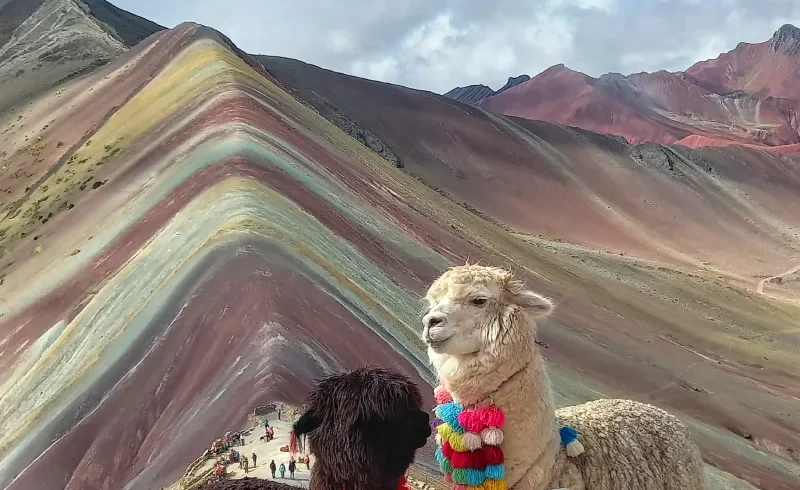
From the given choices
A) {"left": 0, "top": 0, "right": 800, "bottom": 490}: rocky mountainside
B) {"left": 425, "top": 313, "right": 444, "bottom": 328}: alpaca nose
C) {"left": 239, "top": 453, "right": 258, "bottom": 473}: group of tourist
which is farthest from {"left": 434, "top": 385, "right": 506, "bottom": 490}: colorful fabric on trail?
{"left": 0, "top": 0, "right": 800, "bottom": 490}: rocky mountainside

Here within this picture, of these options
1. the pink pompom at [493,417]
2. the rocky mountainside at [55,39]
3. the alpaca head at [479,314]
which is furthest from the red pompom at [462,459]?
the rocky mountainside at [55,39]

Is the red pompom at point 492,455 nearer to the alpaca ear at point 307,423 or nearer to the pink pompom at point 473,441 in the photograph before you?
the pink pompom at point 473,441

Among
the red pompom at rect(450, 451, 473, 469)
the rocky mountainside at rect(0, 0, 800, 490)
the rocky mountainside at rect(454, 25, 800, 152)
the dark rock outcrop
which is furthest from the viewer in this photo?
the dark rock outcrop

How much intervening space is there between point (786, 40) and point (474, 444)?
17485 centimetres

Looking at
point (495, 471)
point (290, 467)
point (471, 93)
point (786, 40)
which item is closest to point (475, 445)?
point (495, 471)

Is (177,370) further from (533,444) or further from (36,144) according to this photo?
(36,144)

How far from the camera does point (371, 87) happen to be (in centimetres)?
7269

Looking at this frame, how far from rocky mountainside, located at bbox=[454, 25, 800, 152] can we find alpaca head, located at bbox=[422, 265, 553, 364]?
114799 millimetres

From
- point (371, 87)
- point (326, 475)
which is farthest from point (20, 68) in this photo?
point (326, 475)

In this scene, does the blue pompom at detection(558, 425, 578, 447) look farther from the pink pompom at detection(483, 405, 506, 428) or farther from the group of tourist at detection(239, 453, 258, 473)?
the group of tourist at detection(239, 453, 258, 473)

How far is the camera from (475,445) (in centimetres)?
479

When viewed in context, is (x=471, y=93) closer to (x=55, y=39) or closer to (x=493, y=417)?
(x=55, y=39)

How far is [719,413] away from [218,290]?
18.6 metres

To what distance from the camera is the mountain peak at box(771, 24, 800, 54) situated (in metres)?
149
